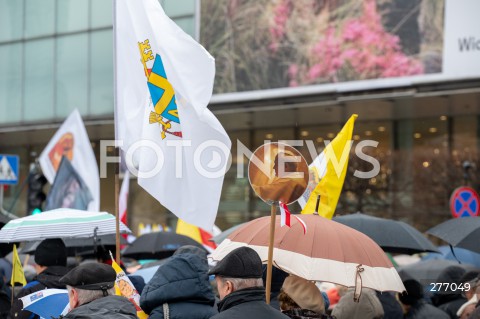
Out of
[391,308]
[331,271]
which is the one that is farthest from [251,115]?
[331,271]

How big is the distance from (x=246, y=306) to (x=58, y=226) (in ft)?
12.1

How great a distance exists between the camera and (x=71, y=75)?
83.2 feet

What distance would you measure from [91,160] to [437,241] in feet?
32.4

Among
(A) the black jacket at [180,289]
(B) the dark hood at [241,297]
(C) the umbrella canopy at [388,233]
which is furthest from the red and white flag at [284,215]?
(C) the umbrella canopy at [388,233]

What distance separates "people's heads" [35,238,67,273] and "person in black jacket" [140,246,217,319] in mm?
1715

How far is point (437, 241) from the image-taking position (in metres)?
22.0

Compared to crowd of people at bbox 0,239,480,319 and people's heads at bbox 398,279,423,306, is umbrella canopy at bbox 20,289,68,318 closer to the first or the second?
crowd of people at bbox 0,239,480,319

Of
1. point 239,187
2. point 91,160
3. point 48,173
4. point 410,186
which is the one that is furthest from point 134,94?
point 239,187

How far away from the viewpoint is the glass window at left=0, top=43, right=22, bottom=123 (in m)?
26.5

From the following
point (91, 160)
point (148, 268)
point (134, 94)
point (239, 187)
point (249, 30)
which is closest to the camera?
point (134, 94)

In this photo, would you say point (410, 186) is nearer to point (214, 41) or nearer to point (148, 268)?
point (214, 41)

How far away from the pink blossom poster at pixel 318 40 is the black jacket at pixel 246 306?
14.6 meters

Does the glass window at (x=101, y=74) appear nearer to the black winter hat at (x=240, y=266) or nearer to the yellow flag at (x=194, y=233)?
the yellow flag at (x=194, y=233)

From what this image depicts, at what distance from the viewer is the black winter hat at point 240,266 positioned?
4969 millimetres
